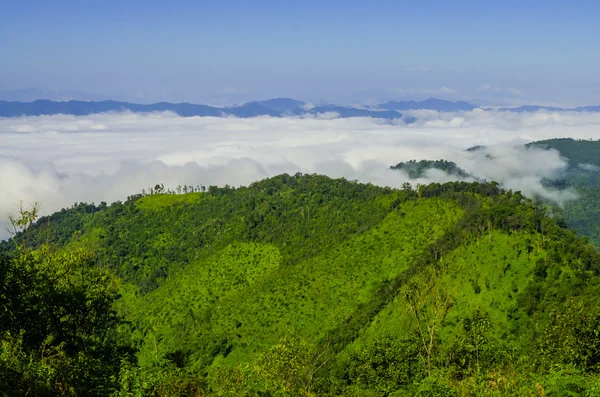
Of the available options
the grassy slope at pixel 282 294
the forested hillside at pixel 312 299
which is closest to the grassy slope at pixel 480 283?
the forested hillside at pixel 312 299

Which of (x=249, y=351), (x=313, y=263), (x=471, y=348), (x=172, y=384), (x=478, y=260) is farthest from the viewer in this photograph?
(x=313, y=263)

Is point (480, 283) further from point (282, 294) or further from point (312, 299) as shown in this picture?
point (282, 294)

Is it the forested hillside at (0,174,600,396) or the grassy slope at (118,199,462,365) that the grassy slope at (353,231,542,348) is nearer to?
the forested hillside at (0,174,600,396)

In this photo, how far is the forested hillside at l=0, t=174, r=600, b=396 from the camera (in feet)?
106

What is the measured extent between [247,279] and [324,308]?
1224 inches

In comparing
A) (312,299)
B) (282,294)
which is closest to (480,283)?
(312,299)

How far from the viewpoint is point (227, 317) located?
12206 cm

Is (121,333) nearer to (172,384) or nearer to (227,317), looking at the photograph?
(227,317)

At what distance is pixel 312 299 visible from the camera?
115438 millimetres

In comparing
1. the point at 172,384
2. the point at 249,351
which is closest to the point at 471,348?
the point at 172,384

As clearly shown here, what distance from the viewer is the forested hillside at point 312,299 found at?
106 ft

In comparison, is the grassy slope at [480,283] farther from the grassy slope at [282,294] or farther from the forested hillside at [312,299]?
the grassy slope at [282,294]

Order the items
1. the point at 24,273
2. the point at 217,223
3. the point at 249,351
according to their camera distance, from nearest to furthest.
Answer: the point at 24,273 < the point at 249,351 < the point at 217,223

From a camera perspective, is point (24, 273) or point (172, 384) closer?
point (172, 384)
